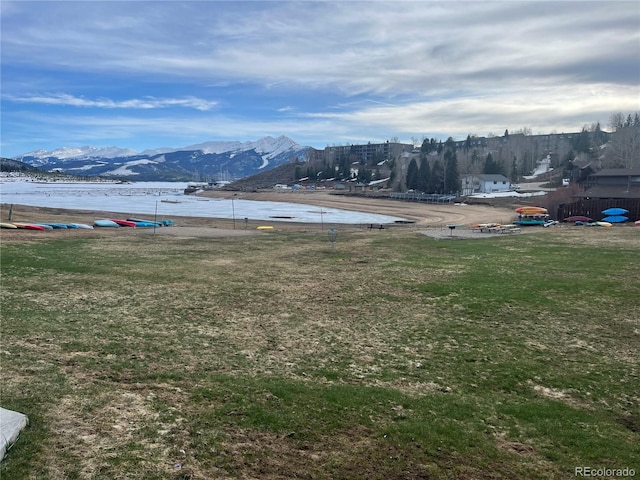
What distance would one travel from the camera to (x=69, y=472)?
5.81 meters

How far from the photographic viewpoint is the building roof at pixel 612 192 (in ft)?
198

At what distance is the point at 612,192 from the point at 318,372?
66.4 m

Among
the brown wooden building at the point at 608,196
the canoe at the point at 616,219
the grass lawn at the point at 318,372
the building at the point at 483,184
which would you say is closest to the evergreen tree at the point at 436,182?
the building at the point at 483,184

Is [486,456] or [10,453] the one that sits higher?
[10,453]

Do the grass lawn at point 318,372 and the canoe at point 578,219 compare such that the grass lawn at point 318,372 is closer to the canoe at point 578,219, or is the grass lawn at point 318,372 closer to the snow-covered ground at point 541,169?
the canoe at point 578,219

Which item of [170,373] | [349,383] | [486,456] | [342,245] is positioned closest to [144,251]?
[342,245]

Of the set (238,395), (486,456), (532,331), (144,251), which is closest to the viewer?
(486,456)

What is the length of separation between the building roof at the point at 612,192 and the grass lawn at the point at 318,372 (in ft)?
155

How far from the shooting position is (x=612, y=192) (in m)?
62.3

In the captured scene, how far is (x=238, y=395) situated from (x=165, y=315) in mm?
6126

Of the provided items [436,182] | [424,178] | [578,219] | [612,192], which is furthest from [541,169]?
[578,219]

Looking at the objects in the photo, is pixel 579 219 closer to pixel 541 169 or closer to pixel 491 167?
pixel 491 167

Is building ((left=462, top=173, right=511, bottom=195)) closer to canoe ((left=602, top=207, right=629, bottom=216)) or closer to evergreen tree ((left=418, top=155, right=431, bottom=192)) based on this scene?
evergreen tree ((left=418, top=155, right=431, bottom=192))

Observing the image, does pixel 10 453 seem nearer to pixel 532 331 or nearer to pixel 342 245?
pixel 532 331
